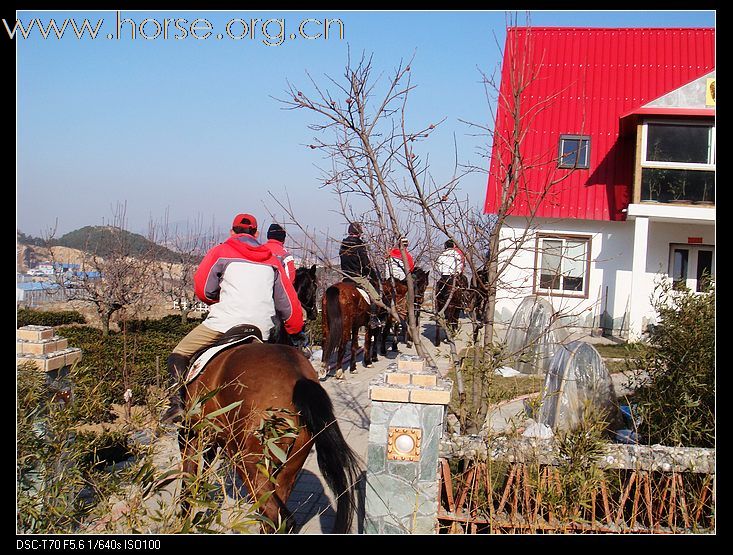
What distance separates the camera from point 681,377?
6062 millimetres

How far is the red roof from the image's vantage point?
1919 cm

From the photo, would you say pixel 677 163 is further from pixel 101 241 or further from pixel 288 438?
pixel 288 438

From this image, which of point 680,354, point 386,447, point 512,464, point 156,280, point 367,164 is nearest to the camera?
point 386,447

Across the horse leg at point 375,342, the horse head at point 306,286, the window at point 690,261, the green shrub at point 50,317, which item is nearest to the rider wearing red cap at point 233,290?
the horse head at point 306,286

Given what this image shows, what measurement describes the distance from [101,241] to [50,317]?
2534 millimetres

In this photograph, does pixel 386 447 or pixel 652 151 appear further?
pixel 652 151

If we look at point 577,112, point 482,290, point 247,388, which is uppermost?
point 577,112

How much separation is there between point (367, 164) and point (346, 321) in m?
6.47

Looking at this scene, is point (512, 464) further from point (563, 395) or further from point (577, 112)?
point (577, 112)

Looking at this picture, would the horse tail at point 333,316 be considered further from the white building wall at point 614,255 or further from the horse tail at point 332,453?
the white building wall at point 614,255

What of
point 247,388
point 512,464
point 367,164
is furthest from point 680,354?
point 247,388

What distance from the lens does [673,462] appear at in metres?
4.60

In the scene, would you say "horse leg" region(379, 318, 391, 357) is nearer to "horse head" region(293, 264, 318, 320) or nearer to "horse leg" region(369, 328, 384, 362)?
"horse leg" region(369, 328, 384, 362)

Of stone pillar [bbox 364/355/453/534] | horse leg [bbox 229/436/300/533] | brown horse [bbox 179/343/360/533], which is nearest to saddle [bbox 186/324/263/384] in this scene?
brown horse [bbox 179/343/360/533]
